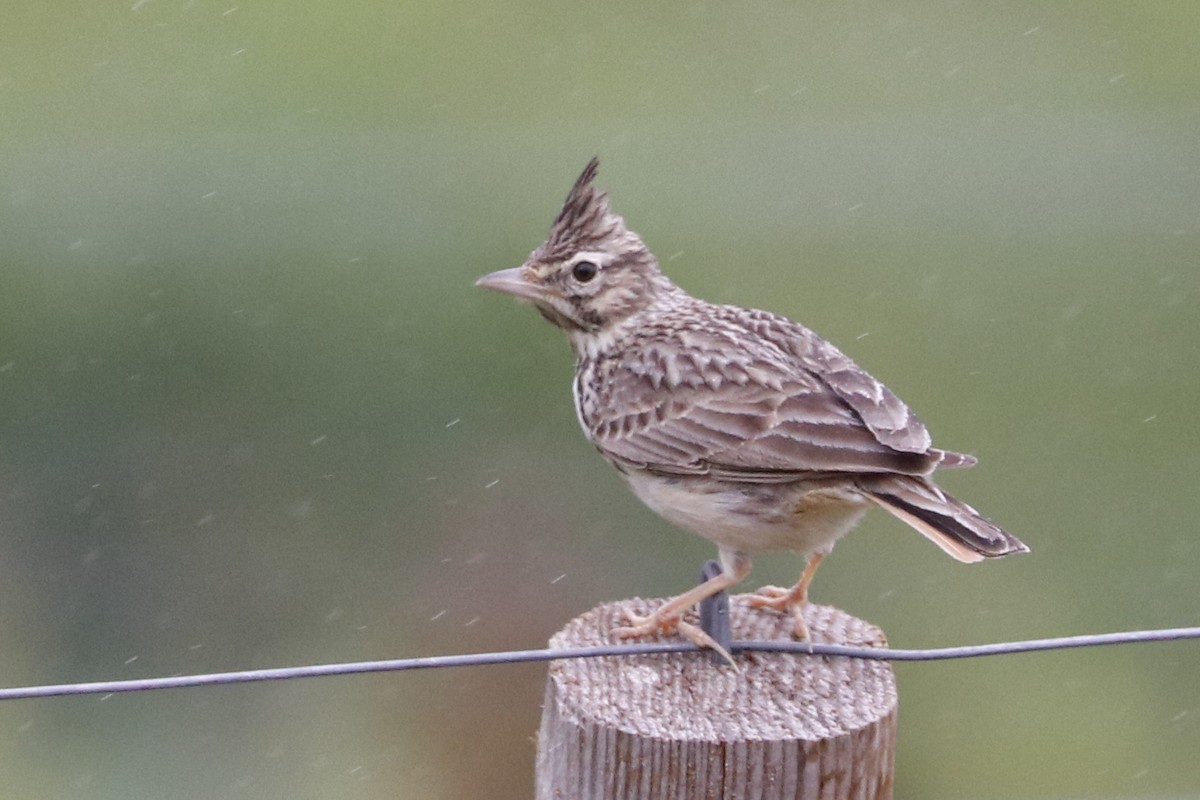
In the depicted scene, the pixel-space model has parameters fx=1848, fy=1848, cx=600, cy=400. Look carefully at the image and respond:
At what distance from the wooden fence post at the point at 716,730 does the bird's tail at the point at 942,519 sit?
457 mm

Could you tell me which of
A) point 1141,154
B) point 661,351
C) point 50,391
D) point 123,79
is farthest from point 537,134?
point 661,351

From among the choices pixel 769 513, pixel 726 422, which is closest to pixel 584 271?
pixel 726 422

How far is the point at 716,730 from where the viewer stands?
3.52 m

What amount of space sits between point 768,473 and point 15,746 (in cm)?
424

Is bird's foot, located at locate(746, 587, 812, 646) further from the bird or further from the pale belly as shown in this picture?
the pale belly

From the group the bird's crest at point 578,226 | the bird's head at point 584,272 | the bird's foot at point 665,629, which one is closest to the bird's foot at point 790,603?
the bird's foot at point 665,629

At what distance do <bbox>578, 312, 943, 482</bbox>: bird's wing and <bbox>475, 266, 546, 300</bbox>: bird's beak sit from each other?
11.5 inches

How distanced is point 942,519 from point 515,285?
156 centimetres

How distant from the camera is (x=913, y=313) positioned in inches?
406

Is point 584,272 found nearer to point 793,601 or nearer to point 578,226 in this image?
point 578,226

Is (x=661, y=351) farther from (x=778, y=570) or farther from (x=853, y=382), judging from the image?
(x=778, y=570)

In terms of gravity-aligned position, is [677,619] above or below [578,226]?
below

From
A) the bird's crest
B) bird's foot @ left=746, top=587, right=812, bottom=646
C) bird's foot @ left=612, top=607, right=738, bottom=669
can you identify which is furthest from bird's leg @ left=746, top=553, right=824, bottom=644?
the bird's crest

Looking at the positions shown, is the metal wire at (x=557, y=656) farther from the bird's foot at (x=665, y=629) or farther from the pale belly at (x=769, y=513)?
the pale belly at (x=769, y=513)
